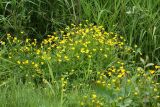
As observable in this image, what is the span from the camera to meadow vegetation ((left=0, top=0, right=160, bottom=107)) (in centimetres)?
338

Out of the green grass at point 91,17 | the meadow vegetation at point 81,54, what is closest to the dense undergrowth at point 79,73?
the meadow vegetation at point 81,54

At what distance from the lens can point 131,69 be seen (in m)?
4.27

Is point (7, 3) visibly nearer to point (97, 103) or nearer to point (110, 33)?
point (110, 33)

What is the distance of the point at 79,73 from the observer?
13.4ft

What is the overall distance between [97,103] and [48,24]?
2136 mm

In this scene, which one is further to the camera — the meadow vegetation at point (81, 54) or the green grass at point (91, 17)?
the green grass at point (91, 17)

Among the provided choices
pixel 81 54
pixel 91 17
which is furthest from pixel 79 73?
pixel 91 17

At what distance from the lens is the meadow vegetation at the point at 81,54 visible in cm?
338

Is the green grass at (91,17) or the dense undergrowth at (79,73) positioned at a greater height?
the green grass at (91,17)

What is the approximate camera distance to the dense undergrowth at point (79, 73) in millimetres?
3301

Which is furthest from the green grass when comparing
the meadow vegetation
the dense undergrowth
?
the dense undergrowth

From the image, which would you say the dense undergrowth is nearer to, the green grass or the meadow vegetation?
the meadow vegetation

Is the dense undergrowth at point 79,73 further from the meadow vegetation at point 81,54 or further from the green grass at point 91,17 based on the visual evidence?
the green grass at point 91,17

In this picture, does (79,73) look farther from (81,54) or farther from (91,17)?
(91,17)
